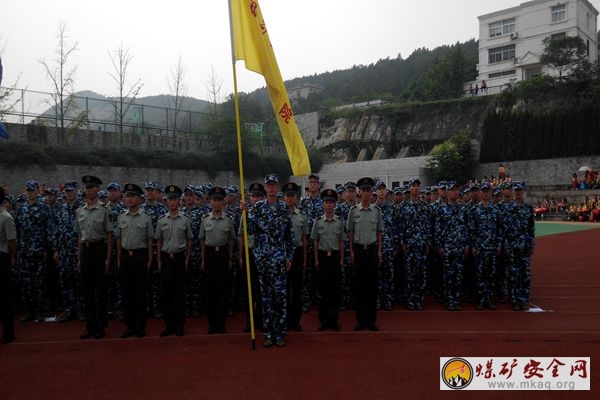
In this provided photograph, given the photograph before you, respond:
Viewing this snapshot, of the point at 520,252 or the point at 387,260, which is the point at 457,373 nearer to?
the point at 387,260

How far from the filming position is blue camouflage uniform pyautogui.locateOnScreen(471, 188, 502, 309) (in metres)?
6.33

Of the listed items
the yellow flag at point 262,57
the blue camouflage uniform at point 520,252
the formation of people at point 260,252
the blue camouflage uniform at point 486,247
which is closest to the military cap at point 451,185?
the formation of people at point 260,252

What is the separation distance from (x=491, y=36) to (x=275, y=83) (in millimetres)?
49023

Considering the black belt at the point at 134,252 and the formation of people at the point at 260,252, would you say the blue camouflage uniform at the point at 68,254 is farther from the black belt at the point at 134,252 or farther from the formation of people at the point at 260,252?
the black belt at the point at 134,252

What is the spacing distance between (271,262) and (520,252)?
12.3ft

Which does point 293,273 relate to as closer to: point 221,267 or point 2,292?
point 221,267

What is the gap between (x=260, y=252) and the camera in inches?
189

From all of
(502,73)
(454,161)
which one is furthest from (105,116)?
(502,73)

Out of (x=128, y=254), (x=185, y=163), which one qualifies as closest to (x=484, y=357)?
(x=128, y=254)

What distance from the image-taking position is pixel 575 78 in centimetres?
3114

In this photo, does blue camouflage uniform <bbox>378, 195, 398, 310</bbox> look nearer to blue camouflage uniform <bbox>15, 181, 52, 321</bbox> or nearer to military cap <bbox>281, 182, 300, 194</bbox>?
military cap <bbox>281, 182, 300, 194</bbox>

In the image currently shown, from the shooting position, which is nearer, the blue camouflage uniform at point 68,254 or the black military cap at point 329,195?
the black military cap at point 329,195

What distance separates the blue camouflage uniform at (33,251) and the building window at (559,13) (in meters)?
47.7

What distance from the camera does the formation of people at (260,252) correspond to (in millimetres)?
5090
